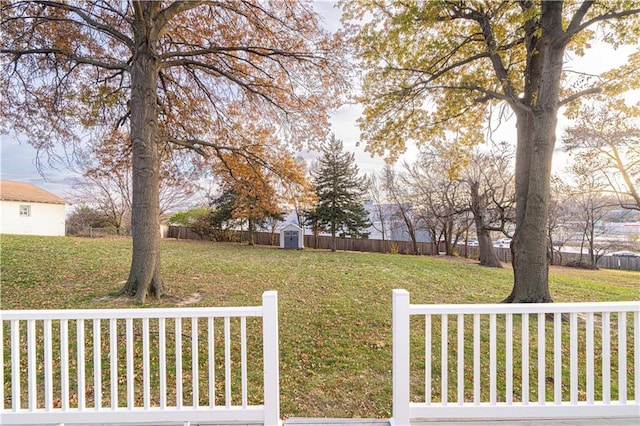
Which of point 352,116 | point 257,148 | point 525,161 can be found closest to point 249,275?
point 257,148

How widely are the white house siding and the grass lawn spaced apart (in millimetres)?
9565

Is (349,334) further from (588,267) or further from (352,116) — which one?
(588,267)

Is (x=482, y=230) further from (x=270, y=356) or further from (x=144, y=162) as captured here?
(x=270, y=356)

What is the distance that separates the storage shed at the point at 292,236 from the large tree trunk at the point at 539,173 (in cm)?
1245

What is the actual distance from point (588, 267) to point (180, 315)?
21672mm

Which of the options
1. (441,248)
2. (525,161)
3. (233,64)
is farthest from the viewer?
(441,248)

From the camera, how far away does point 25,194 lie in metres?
17.0

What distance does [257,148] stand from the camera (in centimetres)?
655

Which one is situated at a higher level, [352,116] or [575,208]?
[352,116]

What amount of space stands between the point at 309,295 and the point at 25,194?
2044 centimetres

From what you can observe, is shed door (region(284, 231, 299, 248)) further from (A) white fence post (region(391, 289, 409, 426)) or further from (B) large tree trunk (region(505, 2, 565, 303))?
(A) white fence post (region(391, 289, 409, 426))

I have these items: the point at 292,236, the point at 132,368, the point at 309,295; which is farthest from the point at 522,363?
the point at 292,236

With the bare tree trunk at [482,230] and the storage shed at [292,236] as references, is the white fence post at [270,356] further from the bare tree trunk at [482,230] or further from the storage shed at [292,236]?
the storage shed at [292,236]

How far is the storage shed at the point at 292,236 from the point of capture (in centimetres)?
1658
